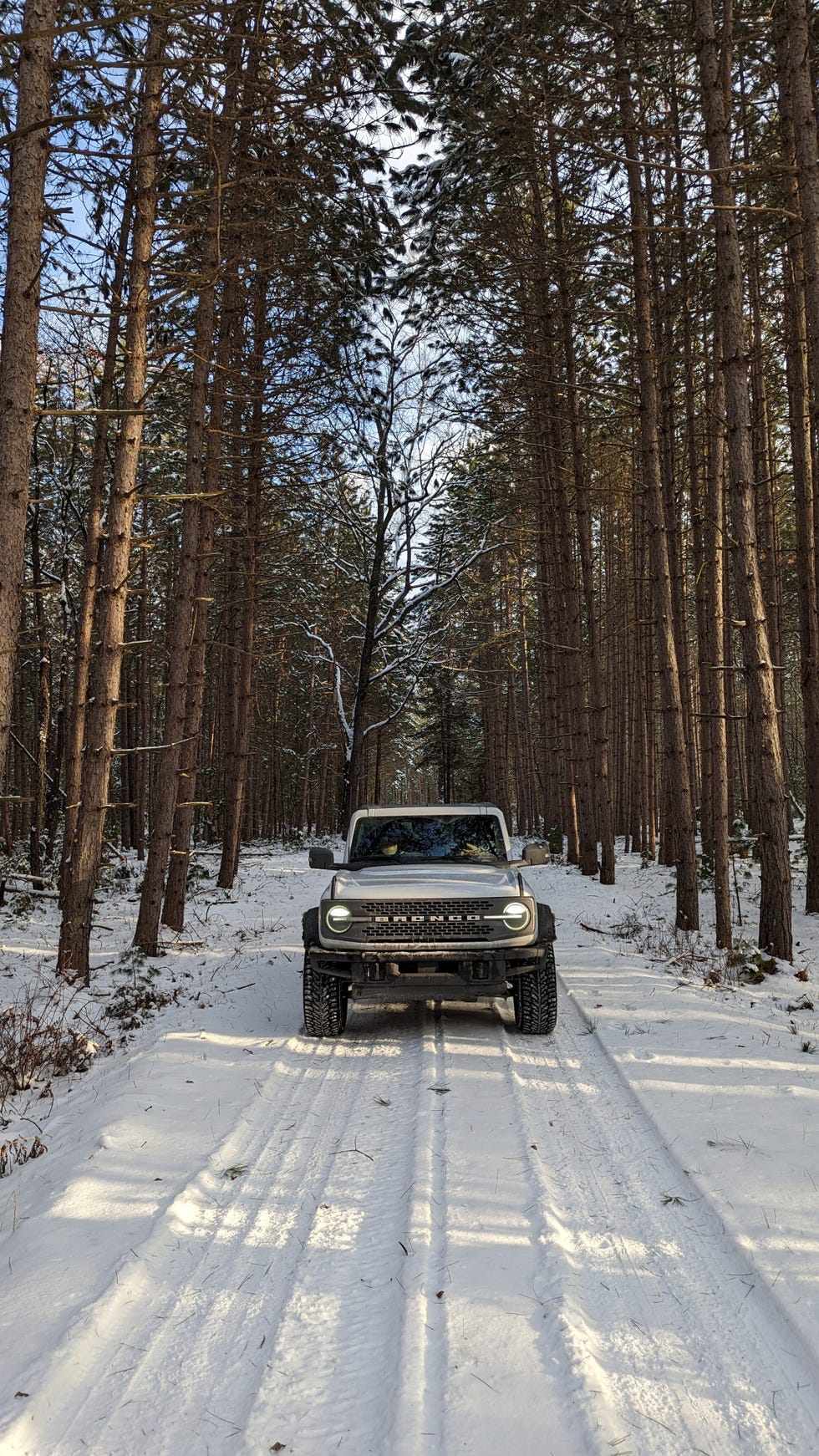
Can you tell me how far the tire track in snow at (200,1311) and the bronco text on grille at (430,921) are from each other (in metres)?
1.54

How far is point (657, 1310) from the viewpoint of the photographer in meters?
2.83

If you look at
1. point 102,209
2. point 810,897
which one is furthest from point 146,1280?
point 810,897

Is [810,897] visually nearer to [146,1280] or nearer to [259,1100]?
[259,1100]

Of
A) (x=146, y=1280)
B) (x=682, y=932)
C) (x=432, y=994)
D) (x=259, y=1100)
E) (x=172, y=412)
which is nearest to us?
(x=146, y=1280)

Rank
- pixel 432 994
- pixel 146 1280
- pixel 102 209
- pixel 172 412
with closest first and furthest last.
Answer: pixel 146 1280 < pixel 432 994 < pixel 102 209 < pixel 172 412

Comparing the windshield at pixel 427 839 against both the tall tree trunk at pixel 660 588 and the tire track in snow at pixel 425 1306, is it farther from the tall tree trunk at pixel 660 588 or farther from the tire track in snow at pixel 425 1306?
the tall tree trunk at pixel 660 588

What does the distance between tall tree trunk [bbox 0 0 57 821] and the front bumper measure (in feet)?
9.81

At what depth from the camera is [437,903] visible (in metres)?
5.99

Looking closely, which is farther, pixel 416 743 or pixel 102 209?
pixel 416 743

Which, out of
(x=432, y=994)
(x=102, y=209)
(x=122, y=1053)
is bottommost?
(x=122, y=1053)

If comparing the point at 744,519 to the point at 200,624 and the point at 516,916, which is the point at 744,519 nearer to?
the point at 516,916

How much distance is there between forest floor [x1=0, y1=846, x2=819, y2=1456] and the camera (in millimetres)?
2344

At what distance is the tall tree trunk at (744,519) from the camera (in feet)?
27.8

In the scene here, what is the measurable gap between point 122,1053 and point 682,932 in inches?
294
